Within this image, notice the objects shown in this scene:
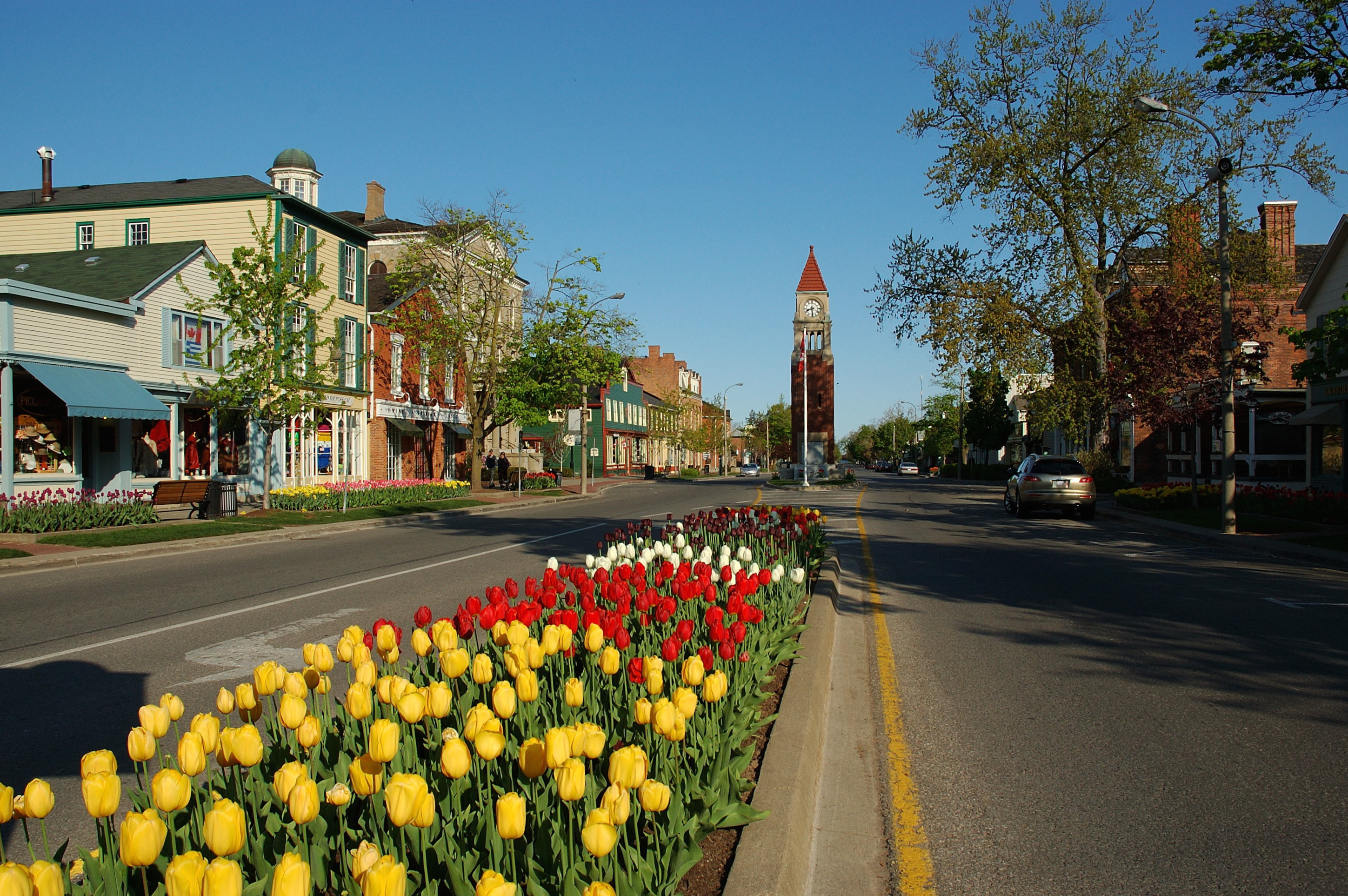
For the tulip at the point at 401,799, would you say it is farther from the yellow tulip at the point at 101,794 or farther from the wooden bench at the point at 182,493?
the wooden bench at the point at 182,493

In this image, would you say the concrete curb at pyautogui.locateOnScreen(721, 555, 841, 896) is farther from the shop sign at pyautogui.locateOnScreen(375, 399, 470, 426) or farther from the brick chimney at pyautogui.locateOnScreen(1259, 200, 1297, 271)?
the brick chimney at pyautogui.locateOnScreen(1259, 200, 1297, 271)

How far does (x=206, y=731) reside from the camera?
8.49ft

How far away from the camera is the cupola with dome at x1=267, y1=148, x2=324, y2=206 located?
35750 mm

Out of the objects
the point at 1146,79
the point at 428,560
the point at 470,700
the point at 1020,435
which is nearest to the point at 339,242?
the point at 428,560

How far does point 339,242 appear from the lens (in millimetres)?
32500

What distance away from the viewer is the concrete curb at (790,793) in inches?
119

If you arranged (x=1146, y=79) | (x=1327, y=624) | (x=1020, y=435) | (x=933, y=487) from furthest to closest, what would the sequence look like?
(x=1020, y=435) < (x=933, y=487) < (x=1146, y=79) < (x=1327, y=624)

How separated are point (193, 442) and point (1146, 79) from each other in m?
30.9

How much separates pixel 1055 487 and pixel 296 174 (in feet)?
99.7

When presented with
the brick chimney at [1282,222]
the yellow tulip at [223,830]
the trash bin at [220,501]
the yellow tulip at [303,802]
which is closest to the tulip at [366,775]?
the yellow tulip at [303,802]

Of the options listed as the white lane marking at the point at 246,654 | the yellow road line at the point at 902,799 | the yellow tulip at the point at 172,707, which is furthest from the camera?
the white lane marking at the point at 246,654

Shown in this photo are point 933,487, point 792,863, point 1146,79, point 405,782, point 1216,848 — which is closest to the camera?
point 405,782

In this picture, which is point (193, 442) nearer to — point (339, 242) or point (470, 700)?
point (339, 242)

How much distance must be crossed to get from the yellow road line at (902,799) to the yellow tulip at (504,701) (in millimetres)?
1690
